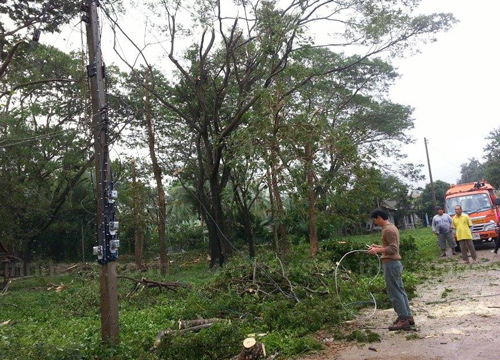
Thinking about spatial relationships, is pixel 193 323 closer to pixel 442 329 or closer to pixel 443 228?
pixel 442 329

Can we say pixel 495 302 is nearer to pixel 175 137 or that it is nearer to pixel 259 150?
pixel 259 150

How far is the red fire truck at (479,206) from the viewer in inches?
696

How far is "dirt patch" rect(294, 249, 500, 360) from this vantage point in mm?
6258

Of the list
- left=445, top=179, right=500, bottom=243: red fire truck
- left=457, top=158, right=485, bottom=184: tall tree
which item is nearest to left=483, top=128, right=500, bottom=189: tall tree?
left=445, top=179, right=500, bottom=243: red fire truck

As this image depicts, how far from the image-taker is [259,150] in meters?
15.8

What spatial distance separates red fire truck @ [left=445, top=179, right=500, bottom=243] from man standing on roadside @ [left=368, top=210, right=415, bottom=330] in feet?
36.2

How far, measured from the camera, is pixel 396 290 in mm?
7535

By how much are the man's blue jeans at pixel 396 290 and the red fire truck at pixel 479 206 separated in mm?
11028

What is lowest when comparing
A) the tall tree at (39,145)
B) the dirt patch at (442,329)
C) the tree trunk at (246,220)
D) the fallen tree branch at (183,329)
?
the dirt patch at (442,329)

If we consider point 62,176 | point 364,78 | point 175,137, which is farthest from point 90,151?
point 364,78

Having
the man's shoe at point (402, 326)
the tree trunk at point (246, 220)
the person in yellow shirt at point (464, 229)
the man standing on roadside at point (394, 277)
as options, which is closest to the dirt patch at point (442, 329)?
the man's shoe at point (402, 326)

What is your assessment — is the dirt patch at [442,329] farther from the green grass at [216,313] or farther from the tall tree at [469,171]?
the tall tree at [469,171]

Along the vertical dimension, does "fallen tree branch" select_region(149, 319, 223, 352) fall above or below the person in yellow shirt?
below

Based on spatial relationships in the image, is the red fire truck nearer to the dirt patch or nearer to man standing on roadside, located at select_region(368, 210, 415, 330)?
the dirt patch
